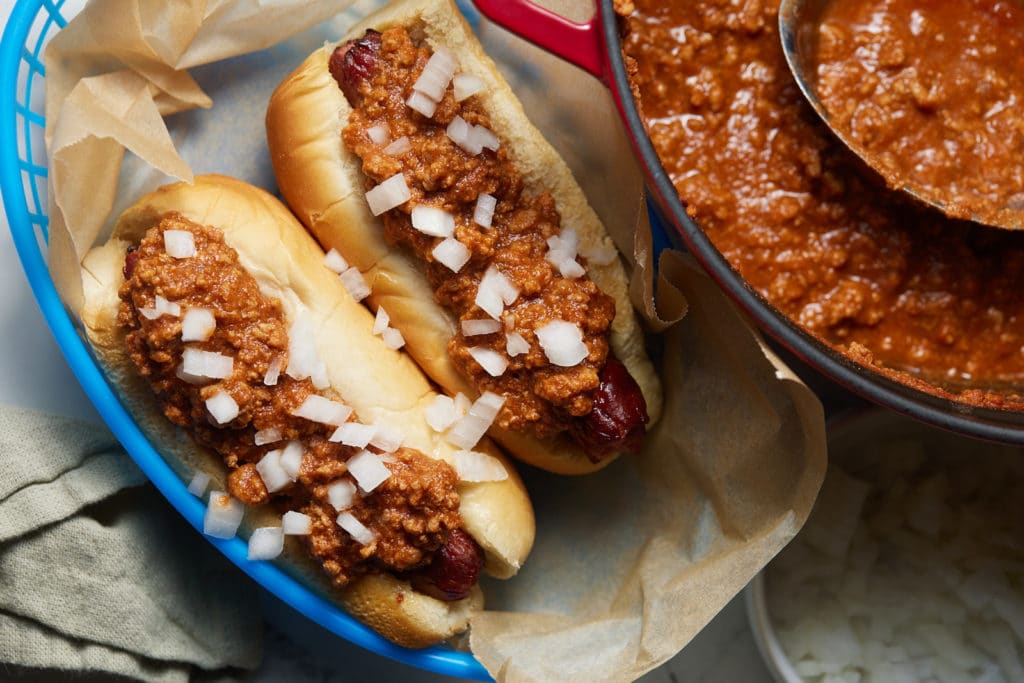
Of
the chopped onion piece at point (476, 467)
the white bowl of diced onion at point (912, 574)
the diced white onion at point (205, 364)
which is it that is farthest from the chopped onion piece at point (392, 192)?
the white bowl of diced onion at point (912, 574)

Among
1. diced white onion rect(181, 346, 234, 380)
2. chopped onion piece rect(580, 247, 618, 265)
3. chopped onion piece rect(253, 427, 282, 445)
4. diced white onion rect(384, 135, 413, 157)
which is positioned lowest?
chopped onion piece rect(253, 427, 282, 445)

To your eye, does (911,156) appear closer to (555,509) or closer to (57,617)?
(555,509)

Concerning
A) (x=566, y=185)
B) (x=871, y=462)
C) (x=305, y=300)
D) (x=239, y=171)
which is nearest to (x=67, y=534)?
(x=305, y=300)

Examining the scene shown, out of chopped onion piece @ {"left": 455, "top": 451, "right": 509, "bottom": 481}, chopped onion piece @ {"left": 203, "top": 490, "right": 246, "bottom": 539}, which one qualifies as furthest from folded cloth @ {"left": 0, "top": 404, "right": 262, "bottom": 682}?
chopped onion piece @ {"left": 455, "top": 451, "right": 509, "bottom": 481}

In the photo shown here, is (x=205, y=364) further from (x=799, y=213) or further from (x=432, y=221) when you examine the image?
(x=799, y=213)

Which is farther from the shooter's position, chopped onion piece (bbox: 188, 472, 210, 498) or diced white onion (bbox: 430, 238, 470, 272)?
chopped onion piece (bbox: 188, 472, 210, 498)

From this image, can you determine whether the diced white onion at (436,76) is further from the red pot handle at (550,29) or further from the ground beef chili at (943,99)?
the ground beef chili at (943,99)

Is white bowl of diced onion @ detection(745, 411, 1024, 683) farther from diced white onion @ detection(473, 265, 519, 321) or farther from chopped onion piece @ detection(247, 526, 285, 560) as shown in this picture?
chopped onion piece @ detection(247, 526, 285, 560)

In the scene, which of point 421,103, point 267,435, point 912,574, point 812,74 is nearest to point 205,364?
point 267,435
